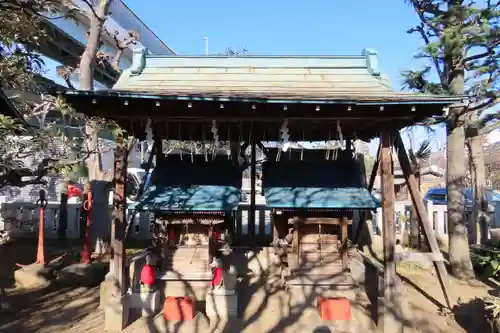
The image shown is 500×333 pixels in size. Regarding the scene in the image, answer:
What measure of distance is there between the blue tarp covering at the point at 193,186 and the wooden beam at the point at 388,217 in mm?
2889

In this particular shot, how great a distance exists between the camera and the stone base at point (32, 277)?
8.21 m

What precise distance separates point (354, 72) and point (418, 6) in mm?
2777

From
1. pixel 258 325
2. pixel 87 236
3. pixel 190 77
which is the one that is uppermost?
pixel 190 77

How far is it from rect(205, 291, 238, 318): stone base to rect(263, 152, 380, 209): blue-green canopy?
6.46 feet

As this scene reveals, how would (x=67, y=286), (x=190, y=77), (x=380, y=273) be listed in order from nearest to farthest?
(x=380, y=273) < (x=190, y=77) < (x=67, y=286)

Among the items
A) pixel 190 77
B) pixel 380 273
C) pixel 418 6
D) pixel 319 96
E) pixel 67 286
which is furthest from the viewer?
pixel 418 6

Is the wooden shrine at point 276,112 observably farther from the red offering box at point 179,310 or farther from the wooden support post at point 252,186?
the red offering box at point 179,310

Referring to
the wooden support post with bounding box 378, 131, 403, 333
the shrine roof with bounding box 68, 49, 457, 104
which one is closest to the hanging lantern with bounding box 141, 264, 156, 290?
the shrine roof with bounding box 68, 49, 457, 104

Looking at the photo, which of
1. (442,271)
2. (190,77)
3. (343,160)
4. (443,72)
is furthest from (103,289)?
(443,72)

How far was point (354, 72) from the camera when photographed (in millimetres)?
7996

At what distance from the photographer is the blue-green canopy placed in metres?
7.43

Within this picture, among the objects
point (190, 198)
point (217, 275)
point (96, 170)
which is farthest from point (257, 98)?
point (96, 170)

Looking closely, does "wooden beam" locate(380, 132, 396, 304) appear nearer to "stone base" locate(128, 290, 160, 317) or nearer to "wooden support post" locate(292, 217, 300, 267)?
"wooden support post" locate(292, 217, 300, 267)

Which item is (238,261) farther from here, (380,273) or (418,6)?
(418,6)
